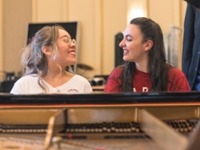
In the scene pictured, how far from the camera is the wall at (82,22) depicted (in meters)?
3.64

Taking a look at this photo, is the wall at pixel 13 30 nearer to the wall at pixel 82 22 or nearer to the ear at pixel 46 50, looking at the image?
the wall at pixel 82 22

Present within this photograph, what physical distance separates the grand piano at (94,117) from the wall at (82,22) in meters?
2.43

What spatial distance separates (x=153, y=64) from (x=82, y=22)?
6.58 ft

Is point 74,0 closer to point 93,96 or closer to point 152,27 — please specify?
point 152,27

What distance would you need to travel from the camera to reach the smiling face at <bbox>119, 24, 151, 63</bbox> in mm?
1815

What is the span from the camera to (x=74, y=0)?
372 cm

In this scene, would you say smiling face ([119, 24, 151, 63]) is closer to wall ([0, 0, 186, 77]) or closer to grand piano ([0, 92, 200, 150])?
grand piano ([0, 92, 200, 150])

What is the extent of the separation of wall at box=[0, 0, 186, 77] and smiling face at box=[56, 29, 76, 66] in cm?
170

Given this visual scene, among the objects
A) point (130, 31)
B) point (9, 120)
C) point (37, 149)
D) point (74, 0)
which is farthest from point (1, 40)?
point (37, 149)

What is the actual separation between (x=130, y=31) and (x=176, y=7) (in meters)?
1.65

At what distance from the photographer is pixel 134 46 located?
1830 millimetres

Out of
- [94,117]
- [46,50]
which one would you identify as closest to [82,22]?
[46,50]

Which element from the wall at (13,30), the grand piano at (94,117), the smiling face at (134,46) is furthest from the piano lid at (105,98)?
the wall at (13,30)

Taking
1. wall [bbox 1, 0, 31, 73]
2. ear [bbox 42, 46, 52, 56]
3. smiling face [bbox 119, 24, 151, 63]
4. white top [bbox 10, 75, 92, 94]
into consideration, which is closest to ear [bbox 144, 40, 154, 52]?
smiling face [bbox 119, 24, 151, 63]
